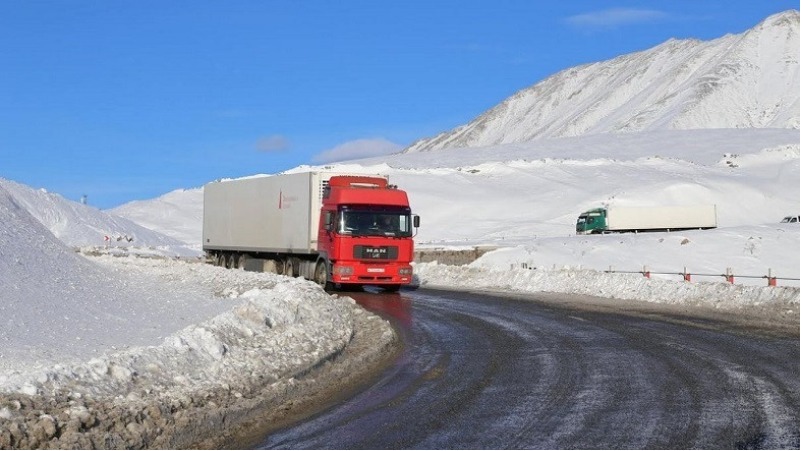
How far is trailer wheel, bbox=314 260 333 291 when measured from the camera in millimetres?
29828

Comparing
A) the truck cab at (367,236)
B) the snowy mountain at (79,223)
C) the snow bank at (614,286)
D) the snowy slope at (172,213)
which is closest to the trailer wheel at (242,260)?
the snow bank at (614,286)

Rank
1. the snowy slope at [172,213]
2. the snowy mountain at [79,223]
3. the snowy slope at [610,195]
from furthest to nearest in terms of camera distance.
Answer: the snowy slope at [172,213], the snowy mountain at [79,223], the snowy slope at [610,195]

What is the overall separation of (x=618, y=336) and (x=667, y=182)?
78647mm

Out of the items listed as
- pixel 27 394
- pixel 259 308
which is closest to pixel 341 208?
pixel 259 308

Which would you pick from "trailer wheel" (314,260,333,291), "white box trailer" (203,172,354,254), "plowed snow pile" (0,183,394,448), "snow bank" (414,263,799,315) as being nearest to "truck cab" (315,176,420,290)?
"trailer wheel" (314,260,333,291)

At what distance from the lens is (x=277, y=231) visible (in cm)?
3431

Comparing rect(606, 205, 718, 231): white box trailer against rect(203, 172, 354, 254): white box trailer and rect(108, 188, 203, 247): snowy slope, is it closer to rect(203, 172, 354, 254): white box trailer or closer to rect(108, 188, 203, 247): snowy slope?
rect(203, 172, 354, 254): white box trailer

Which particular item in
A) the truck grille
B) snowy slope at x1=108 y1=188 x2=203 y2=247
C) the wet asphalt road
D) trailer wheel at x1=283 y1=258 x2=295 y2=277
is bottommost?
the wet asphalt road

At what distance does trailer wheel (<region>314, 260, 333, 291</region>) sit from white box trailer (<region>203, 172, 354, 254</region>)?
68cm

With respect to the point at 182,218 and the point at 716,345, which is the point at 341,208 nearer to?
the point at 716,345

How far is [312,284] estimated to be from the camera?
23.7 meters

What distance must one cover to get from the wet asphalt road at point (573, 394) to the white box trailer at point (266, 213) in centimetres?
1406

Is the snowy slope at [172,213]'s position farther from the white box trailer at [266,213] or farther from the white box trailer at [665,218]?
the white box trailer at [266,213]

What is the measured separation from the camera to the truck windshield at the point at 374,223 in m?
28.8
